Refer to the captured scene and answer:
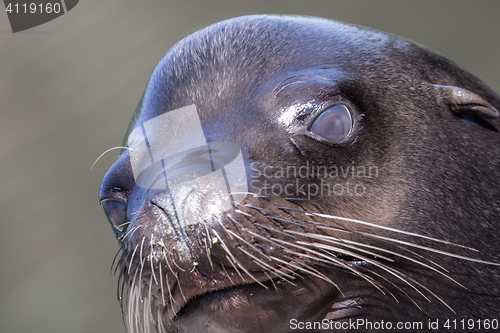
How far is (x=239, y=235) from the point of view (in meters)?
1.69

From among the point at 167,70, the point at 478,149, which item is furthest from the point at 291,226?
the point at 167,70

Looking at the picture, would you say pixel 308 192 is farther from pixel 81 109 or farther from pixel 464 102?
pixel 81 109

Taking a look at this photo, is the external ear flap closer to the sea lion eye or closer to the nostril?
the sea lion eye

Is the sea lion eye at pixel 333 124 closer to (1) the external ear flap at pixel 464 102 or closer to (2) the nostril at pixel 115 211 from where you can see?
(1) the external ear flap at pixel 464 102

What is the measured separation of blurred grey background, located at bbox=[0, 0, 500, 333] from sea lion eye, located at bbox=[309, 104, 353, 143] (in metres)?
5.92

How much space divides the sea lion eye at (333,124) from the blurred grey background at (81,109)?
5.92m

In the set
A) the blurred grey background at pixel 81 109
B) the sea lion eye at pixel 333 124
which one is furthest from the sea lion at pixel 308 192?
the blurred grey background at pixel 81 109

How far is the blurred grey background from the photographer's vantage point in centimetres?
720

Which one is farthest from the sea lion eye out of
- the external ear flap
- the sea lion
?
the external ear flap

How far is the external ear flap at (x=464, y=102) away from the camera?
7.07ft

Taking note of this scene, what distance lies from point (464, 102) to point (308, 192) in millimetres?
825

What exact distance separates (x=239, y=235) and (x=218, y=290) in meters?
0.19

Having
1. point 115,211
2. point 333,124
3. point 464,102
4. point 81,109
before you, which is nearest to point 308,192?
point 333,124

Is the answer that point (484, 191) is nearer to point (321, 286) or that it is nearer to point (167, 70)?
point (321, 286)
